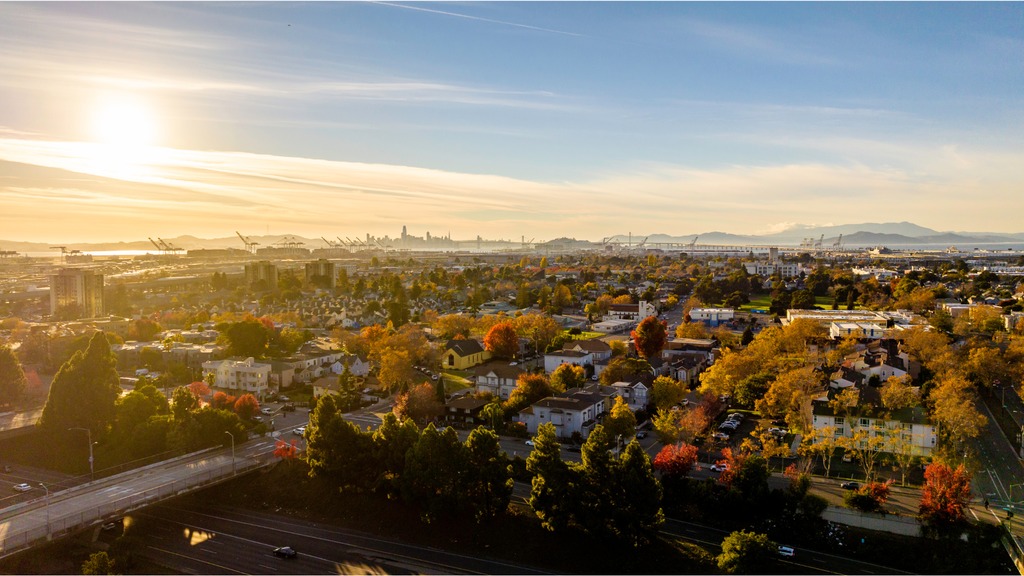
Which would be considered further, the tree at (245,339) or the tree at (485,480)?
the tree at (245,339)

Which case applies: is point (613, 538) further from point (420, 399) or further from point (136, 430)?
point (136, 430)

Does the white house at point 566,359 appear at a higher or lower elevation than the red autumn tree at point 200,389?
higher

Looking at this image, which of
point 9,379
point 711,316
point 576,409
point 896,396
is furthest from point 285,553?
point 711,316

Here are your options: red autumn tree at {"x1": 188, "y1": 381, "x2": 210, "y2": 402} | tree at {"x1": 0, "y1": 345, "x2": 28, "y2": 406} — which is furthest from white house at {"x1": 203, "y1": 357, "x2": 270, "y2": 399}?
tree at {"x1": 0, "y1": 345, "x2": 28, "y2": 406}

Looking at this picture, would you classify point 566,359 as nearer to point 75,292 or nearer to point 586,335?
point 586,335

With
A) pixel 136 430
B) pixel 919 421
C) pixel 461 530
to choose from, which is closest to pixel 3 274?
pixel 136 430

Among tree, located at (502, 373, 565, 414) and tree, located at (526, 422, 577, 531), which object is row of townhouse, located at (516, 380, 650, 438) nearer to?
tree, located at (502, 373, 565, 414)

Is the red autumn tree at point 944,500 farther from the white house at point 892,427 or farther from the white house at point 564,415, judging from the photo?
the white house at point 564,415

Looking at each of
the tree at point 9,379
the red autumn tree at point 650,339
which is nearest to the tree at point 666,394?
the red autumn tree at point 650,339
